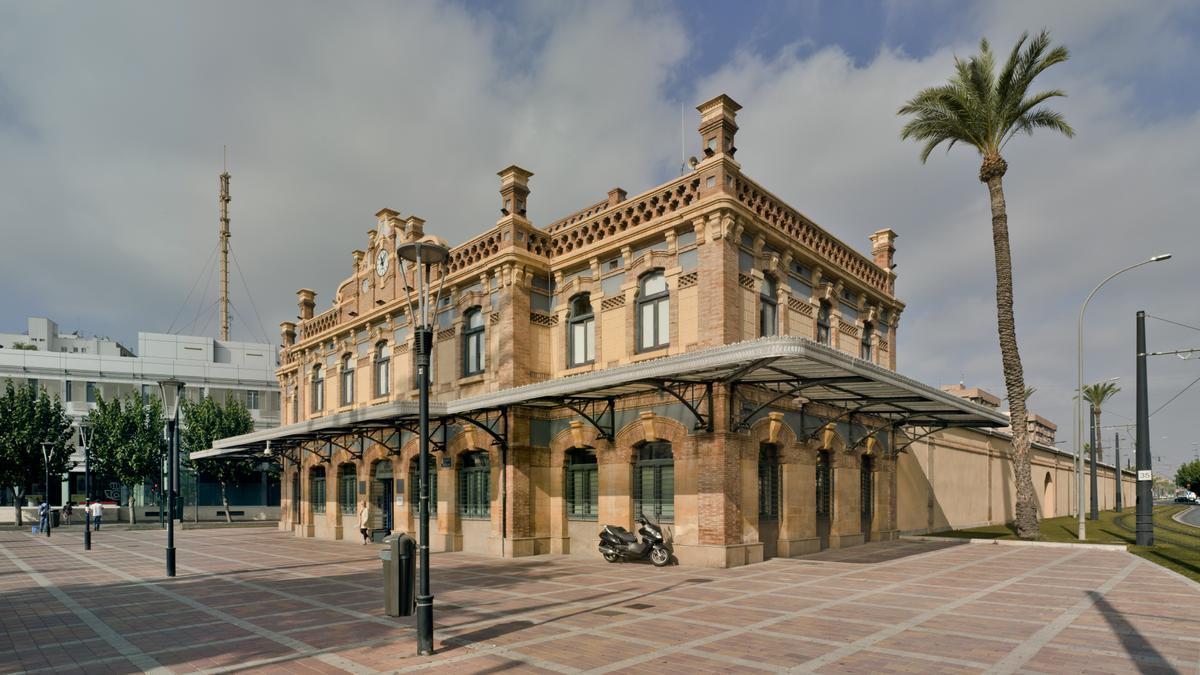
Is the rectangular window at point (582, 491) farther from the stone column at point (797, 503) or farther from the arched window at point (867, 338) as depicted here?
the arched window at point (867, 338)

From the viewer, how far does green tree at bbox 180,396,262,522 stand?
46.6 metres

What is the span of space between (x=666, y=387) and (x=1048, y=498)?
135 feet

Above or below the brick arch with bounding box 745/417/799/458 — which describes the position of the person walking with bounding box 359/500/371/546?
below

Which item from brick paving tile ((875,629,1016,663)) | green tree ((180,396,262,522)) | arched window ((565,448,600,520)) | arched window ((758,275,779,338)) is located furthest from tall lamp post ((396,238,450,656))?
green tree ((180,396,262,522))

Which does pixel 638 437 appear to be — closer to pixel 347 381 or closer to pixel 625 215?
pixel 625 215

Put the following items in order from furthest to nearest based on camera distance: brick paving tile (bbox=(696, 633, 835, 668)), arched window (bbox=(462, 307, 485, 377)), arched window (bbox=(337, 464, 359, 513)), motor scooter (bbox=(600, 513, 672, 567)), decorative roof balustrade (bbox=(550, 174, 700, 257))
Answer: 1. arched window (bbox=(337, 464, 359, 513))
2. arched window (bbox=(462, 307, 485, 377))
3. decorative roof balustrade (bbox=(550, 174, 700, 257))
4. motor scooter (bbox=(600, 513, 672, 567))
5. brick paving tile (bbox=(696, 633, 835, 668))

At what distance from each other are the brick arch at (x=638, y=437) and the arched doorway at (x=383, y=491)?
10.8 m

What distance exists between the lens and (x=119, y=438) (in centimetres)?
4381

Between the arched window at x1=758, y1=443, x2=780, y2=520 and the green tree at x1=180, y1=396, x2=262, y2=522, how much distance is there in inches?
1470

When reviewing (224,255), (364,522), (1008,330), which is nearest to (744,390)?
(1008,330)

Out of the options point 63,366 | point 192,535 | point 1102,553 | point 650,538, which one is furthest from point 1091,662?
point 63,366

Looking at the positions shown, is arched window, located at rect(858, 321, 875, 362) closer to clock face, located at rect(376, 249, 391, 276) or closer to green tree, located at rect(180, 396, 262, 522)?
clock face, located at rect(376, 249, 391, 276)

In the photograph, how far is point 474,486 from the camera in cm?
2252

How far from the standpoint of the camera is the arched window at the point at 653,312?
18.9 meters
